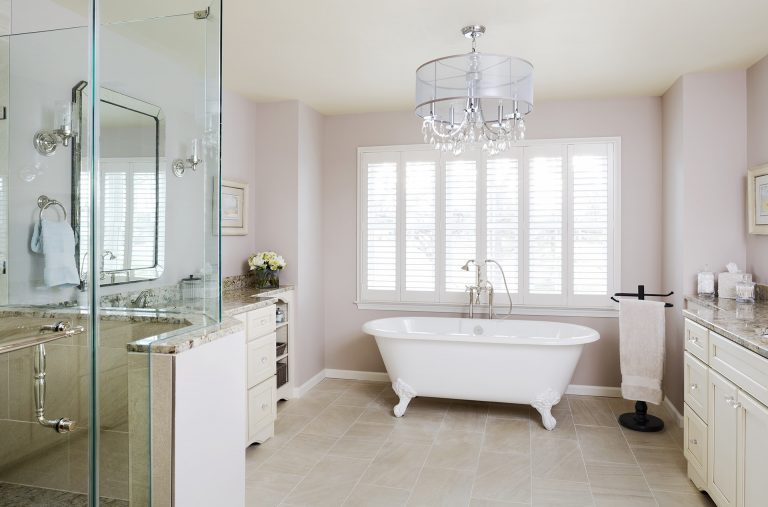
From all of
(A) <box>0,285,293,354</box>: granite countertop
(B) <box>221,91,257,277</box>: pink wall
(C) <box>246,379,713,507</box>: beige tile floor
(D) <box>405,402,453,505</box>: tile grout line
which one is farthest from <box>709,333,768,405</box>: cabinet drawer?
(B) <box>221,91,257,277</box>: pink wall

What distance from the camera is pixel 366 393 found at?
4.83 m

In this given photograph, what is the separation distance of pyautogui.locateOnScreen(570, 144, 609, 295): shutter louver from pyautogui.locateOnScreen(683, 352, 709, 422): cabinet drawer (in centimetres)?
155

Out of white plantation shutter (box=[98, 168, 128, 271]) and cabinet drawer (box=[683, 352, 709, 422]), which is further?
cabinet drawer (box=[683, 352, 709, 422])

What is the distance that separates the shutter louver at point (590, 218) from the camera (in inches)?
183

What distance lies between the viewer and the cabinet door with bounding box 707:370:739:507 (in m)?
2.42

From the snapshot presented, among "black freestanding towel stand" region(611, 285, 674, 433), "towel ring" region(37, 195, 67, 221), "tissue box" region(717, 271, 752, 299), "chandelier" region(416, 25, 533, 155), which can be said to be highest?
"chandelier" region(416, 25, 533, 155)

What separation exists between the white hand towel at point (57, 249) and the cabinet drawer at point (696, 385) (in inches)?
113

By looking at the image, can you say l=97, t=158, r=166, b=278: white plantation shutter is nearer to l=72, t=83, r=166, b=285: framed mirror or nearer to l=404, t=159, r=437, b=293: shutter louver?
l=72, t=83, r=166, b=285: framed mirror

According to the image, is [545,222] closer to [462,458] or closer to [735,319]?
[735,319]

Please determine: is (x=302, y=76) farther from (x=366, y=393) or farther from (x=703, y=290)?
(x=703, y=290)

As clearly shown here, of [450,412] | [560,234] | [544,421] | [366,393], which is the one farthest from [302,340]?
[560,234]

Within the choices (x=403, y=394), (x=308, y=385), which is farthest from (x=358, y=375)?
(x=403, y=394)

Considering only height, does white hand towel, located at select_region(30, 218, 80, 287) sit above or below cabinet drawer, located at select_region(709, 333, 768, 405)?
above

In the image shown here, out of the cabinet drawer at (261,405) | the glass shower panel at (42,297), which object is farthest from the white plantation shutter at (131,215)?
the cabinet drawer at (261,405)
